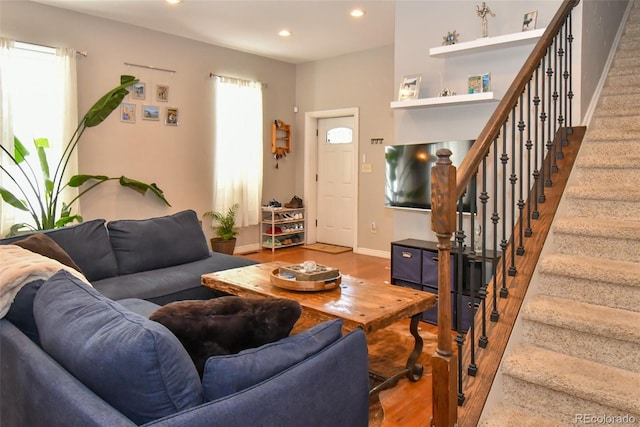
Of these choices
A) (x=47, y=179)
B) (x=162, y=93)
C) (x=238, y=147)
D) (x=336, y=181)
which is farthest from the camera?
(x=336, y=181)

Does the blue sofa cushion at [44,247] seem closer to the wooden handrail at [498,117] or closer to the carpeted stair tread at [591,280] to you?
the wooden handrail at [498,117]

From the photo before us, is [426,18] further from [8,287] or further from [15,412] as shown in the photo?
[15,412]

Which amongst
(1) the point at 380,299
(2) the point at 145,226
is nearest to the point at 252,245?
(2) the point at 145,226

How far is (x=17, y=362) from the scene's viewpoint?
1552 mm

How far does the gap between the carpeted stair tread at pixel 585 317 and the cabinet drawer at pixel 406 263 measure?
168cm

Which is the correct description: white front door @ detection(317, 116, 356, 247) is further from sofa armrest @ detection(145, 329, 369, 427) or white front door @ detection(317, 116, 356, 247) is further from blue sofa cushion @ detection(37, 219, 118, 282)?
sofa armrest @ detection(145, 329, 369, 427)

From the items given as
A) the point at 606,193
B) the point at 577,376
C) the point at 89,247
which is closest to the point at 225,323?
the point at 577,376

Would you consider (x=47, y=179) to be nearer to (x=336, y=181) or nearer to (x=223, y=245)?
(x=223, y=245)

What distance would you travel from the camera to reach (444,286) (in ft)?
5.55

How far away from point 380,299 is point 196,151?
4.17 m

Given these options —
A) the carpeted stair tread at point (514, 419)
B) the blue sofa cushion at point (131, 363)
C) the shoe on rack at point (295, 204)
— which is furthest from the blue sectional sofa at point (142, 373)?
the shoe on rack at point (295, 204)

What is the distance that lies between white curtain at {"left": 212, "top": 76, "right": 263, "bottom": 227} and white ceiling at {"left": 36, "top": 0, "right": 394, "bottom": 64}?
1.99 feet

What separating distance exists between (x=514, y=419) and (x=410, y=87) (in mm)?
3065

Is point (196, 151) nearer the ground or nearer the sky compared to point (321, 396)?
nearer the sky
